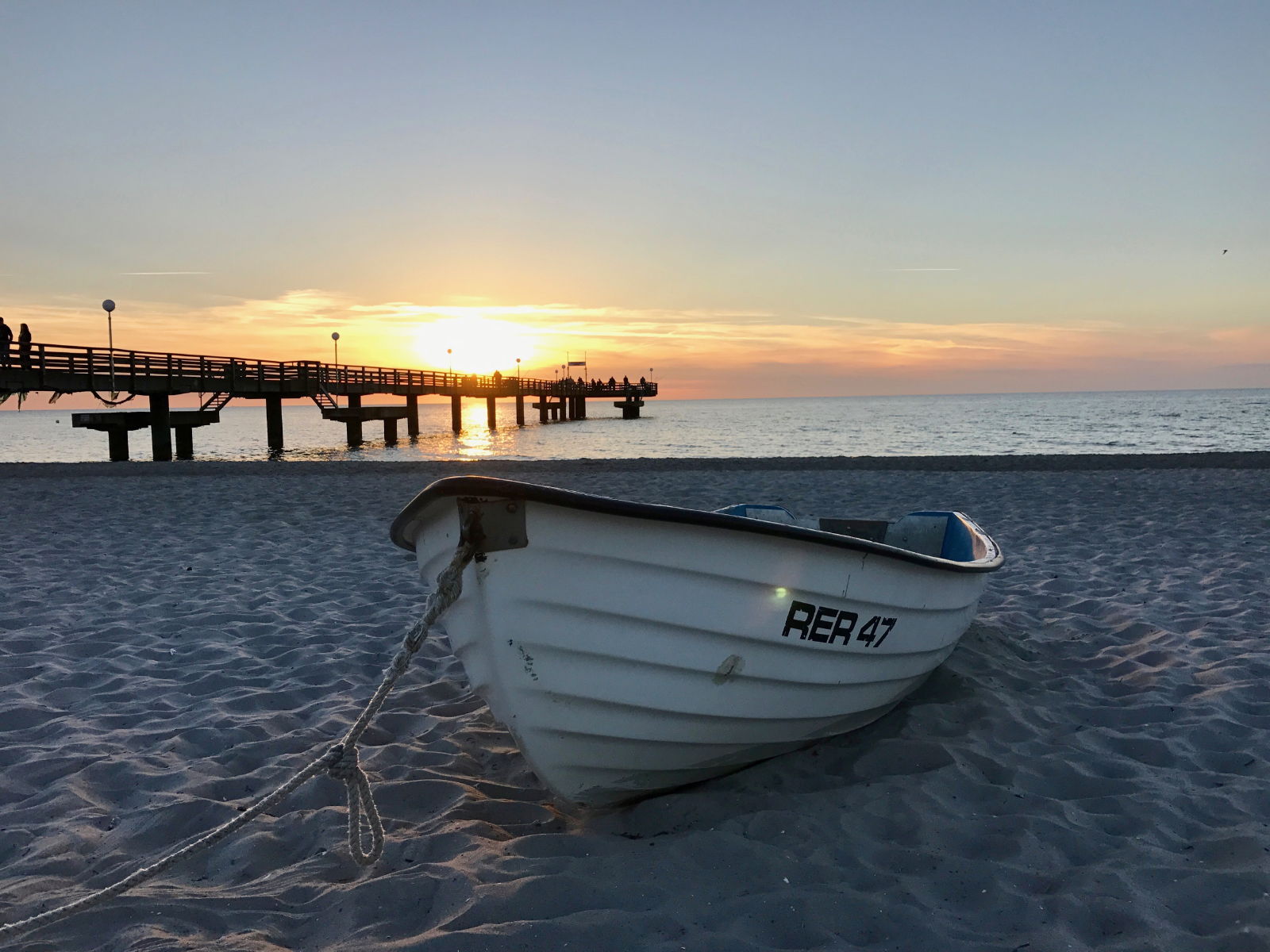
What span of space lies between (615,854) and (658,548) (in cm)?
114

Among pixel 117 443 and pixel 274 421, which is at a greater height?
pixel 274 421

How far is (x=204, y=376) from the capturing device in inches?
1175

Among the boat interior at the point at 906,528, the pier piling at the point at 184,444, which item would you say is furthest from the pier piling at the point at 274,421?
the boat interior at the point at 906,528

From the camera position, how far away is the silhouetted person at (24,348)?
22.5 metres

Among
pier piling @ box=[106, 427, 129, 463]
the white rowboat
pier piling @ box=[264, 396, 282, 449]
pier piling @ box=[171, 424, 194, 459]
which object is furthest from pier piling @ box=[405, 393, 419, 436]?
the white rowboat

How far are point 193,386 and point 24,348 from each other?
6.64 m

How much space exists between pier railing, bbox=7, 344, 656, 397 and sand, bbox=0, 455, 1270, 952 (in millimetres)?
19954

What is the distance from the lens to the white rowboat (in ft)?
8.80

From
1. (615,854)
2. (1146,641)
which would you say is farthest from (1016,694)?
(615,854)

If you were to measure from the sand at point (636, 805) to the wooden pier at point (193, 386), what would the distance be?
20.3 m

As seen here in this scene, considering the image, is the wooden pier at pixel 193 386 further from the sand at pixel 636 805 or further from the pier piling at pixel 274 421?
the sand at pixel 636 805

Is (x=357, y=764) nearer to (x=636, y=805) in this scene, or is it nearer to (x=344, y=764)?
(x=344, y=764)

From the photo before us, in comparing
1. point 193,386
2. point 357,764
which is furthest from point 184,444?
point 357,764

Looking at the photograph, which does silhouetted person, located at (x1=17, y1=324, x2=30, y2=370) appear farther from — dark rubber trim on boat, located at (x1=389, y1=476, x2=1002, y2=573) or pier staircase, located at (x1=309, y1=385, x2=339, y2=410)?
dark rubber trim on boat, located at (x1=389, y1=476, x2=1002, y2=573)
